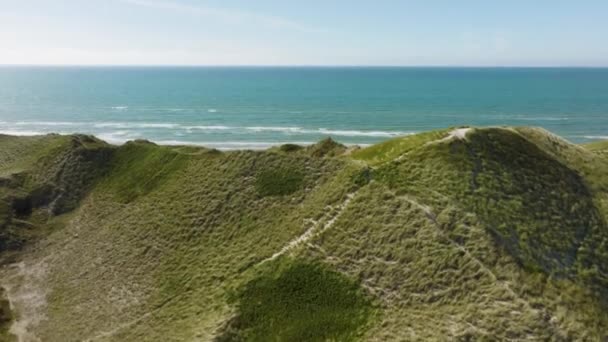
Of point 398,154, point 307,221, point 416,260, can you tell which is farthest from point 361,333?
point 398,154

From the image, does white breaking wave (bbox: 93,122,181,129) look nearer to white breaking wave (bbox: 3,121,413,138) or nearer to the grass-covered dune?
white breaking wave (bbox: 3,121,413,138)

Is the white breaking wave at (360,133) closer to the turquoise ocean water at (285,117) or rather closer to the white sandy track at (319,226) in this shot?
the turquoise ocean water at (285,117)

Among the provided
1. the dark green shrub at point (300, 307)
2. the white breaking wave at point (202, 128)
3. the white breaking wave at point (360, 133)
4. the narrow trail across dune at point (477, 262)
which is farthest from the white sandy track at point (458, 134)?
the white breaking wave at point (360, 133)

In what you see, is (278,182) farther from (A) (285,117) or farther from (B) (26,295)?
(A) (285,117)

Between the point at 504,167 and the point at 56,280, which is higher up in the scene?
the point at 504,167

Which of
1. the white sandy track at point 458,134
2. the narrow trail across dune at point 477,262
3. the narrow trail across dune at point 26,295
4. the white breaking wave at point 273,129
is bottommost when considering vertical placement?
the narrow trail across dune at point 26,295

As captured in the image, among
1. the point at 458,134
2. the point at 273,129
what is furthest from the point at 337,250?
the point at 273,129

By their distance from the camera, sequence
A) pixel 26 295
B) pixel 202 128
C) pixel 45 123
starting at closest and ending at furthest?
pixel 26 295 → pixel 202 128 → pixel 45 123

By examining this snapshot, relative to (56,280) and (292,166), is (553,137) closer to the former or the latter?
(292,166)
